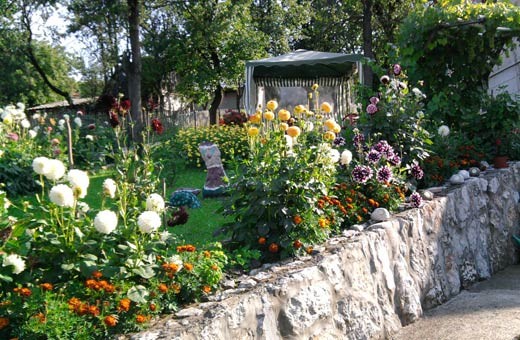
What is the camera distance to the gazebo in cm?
1323

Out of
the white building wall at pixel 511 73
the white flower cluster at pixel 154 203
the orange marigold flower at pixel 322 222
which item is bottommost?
the orange marigold flower at pixel 322 222

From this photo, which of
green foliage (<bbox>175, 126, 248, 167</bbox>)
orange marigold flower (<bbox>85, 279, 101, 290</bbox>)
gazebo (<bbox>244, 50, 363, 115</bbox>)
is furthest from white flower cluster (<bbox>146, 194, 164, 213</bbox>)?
gazebo (<bbox>244, 50, 363, 115</bbox>)

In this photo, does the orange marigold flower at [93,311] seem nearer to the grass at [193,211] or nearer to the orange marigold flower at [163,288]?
the orange marigold flower at [163,288]

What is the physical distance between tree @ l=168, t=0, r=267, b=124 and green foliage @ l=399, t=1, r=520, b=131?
13.5 m

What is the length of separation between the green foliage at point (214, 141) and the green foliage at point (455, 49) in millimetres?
3718

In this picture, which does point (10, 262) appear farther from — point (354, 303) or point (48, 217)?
point (354, 303)

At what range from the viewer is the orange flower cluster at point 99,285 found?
2.48 meters

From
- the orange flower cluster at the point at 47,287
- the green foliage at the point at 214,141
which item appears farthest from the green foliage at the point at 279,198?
the green foliage at the point at 214,141

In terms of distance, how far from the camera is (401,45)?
770 centimetres

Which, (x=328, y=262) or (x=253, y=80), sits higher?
(x=253, y=80)

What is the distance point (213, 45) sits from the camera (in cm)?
2159

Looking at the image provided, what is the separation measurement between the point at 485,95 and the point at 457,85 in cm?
58

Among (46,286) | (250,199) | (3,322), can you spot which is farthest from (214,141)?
(3,322)

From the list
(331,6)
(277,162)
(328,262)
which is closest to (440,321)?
(328,262)
